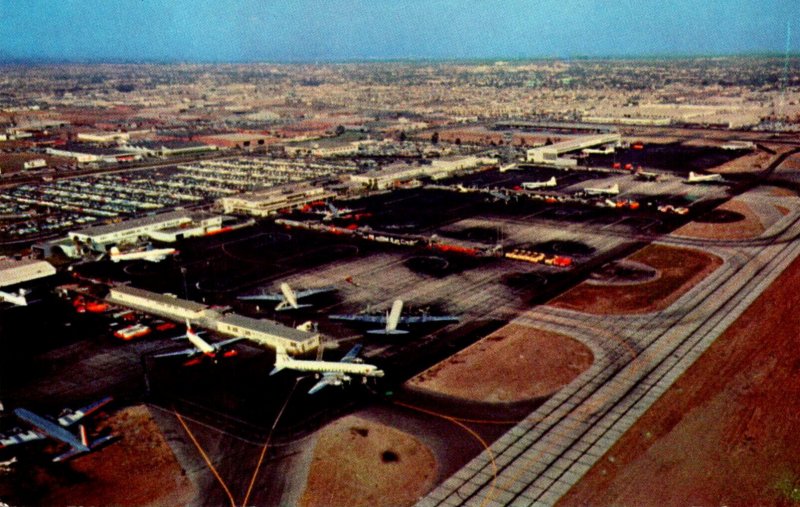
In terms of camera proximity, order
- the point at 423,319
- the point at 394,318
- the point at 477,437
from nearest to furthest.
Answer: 1. the point at 477,437
2. the point at 394,318
3. the point at 423,319

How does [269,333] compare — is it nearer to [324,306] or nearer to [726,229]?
[324,306]

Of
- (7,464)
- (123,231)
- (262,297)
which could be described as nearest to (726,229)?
(262,297)

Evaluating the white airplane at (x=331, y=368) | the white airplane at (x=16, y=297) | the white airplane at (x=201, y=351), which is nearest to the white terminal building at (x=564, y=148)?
the white airplane at (x=331, y=368)

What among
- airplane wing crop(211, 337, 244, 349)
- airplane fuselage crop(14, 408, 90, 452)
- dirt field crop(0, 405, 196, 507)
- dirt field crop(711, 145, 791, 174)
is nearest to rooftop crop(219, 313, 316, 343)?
airplane wing crop(211, 337, 244, 349)

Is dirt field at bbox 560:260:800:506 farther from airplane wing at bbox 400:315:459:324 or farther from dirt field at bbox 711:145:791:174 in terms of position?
dirt field at bbox 711:145:791:174

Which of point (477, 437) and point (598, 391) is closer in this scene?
point (477, 437)

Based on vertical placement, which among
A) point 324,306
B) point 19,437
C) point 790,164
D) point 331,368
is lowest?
point 19,437

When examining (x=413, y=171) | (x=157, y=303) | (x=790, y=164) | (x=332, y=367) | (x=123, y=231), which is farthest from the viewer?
(x=790, y=164)

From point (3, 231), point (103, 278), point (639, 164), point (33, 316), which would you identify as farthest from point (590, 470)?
point (639, 164)

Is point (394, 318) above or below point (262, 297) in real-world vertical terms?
above
